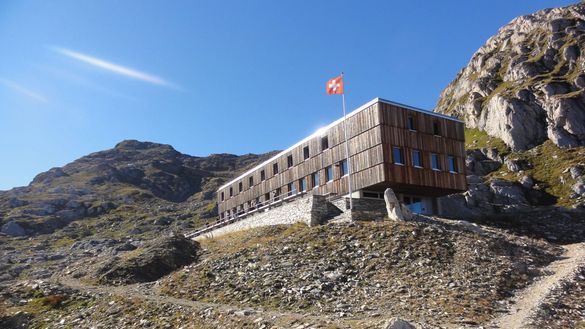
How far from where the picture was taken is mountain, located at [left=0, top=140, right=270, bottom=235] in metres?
→ 125

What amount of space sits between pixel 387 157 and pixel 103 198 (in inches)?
5212

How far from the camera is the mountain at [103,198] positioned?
124875 millimetres

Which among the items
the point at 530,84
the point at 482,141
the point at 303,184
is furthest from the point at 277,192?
the point at 530,84

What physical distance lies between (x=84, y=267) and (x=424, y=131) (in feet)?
116

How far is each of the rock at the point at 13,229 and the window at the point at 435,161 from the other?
10782 centimetres

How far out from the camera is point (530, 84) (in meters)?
126

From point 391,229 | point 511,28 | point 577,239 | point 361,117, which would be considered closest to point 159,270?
point 391,229

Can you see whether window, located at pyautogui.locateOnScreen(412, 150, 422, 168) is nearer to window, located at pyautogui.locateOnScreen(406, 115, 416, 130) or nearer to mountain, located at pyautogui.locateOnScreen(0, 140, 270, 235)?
window, located at pyautogui.locateOnScreen(406, 115, 416, 130)

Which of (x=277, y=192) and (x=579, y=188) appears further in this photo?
(x=579, y=188)

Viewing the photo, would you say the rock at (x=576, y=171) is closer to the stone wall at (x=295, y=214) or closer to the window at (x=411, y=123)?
the window at (x=411, y=123)

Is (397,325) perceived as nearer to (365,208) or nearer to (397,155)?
(365,208)

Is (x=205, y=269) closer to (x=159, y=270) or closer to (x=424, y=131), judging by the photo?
(x=159, y=270)

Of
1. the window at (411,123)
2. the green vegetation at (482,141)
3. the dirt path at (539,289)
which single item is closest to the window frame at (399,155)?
the window at (411,123)

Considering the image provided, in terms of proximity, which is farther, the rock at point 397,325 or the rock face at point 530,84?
the rock face at point 530,84
